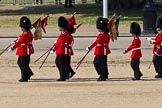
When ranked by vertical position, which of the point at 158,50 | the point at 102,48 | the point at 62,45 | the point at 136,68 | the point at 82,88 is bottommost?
the point at 82,88

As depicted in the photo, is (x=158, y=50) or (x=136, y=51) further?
(x=158, y=50)

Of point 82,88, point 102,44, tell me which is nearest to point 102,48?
point 102,44

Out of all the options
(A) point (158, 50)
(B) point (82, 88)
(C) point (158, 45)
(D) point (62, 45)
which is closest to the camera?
(B) point (82, 88)

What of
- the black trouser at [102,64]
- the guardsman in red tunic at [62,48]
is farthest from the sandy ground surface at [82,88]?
the guardsman in red tunic at [62,48]

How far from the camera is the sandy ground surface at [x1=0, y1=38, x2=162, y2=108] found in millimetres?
15711

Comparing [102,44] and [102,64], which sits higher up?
[102,44]

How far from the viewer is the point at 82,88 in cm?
1803

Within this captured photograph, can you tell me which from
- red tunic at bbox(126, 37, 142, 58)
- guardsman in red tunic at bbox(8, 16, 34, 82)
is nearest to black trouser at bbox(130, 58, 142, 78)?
red tunic at bbox(126, 37, 142, 58)

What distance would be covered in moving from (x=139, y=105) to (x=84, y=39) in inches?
712

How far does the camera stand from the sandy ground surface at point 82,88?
15711 mm

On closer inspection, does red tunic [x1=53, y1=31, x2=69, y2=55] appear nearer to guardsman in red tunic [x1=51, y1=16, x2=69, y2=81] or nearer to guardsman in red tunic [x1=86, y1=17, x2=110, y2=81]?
guardsman in red tunic [x1=51, y1=16, x2=69, y2=81]

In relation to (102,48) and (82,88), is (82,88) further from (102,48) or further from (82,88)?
(102,48)

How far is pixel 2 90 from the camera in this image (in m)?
17.8

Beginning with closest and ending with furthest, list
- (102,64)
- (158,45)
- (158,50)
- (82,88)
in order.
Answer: (82,88), (102,64), (158,45), (158,50)
